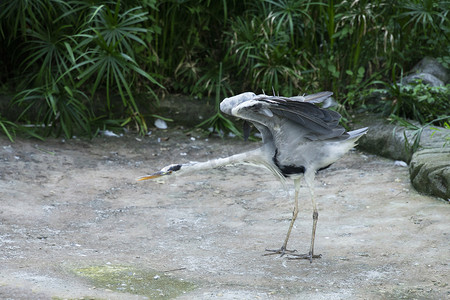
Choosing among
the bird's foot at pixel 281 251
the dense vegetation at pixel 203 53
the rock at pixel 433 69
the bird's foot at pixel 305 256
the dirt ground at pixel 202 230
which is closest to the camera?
the dirt ground at pixel 202 230

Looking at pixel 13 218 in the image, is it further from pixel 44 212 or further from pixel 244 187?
pixel 244 187

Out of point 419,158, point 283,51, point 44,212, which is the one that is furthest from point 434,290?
point 283,51

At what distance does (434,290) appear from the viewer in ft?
10.1

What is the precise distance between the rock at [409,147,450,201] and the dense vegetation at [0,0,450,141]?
3.73 feet

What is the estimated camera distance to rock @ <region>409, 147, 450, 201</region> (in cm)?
455

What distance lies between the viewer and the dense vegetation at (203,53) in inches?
250

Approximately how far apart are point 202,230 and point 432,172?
1.90 meters

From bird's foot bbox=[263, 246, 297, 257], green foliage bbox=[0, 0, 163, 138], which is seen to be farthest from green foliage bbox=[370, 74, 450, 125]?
bird's foot bbox=[263, 246, 297, 257]

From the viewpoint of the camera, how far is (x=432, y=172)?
4.67m

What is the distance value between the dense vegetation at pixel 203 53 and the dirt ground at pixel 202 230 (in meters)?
0.80

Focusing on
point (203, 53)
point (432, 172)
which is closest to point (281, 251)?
point (432, 172)

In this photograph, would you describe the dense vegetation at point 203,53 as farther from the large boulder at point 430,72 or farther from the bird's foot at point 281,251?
the bird's foot at point 281,251

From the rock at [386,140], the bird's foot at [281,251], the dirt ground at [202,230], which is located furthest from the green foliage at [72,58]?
the bird's foot at [281,251]

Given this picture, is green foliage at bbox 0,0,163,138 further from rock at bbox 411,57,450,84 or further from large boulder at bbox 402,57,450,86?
rock at bbox 411,57,450,84
